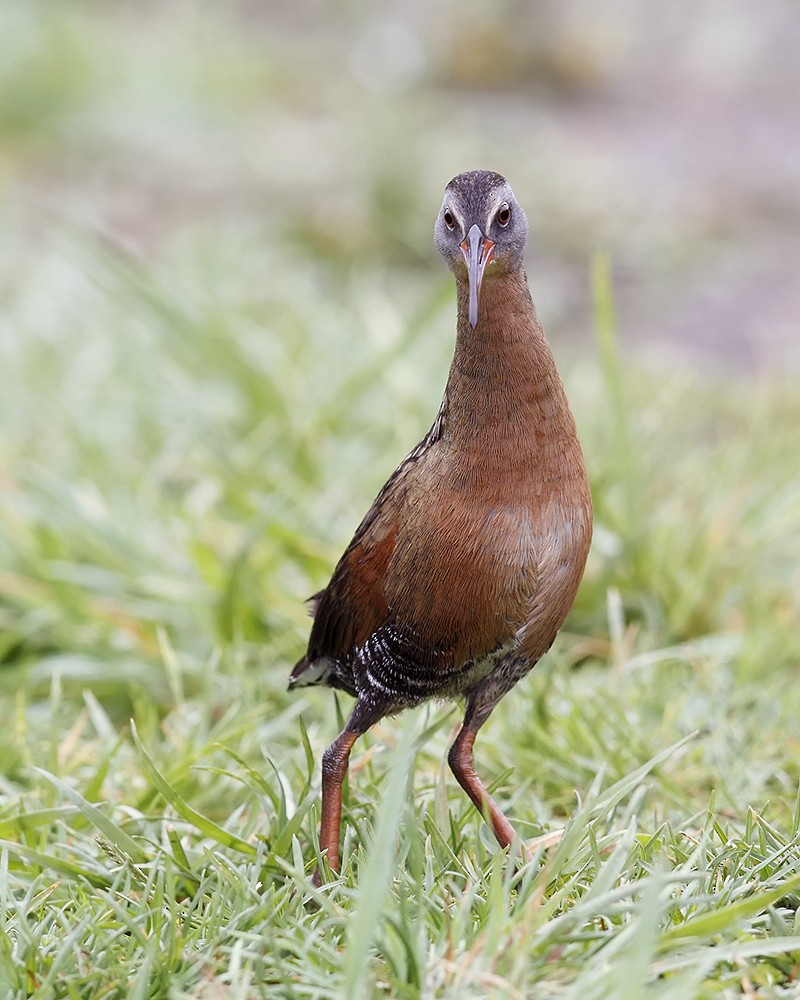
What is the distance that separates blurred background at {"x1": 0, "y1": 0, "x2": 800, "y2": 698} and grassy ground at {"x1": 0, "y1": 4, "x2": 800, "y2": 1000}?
27 millimetres

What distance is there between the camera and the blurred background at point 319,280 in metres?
4.53

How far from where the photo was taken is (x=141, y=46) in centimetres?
1353

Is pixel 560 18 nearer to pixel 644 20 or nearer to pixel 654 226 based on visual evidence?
pixel 644 20

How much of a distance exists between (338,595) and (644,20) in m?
15.0

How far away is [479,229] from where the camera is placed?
2.54m

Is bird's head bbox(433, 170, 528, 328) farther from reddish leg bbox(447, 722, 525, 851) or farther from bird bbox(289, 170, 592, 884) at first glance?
reddish leg bbox(447, 722, 525, 851)

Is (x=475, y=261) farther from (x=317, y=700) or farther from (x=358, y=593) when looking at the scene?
(x=317, y=700)

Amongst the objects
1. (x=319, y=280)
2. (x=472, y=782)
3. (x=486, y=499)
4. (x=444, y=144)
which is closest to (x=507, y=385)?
(x=486, y=499)

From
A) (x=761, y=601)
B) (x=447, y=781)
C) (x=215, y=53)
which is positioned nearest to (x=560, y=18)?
(x=215, y=53)

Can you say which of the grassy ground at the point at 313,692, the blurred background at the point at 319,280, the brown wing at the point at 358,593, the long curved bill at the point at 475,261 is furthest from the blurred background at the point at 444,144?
the long curved bill at the point at 475,261

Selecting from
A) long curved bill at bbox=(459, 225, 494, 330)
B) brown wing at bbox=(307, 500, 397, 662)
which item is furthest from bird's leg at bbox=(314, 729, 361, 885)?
long curved bill at bbox=(459, 225, 494, 330)

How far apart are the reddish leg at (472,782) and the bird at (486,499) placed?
153 millimetres

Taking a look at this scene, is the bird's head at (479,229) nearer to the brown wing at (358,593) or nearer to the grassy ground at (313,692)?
the brown wing at (358,593)

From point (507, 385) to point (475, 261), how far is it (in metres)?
0.26
